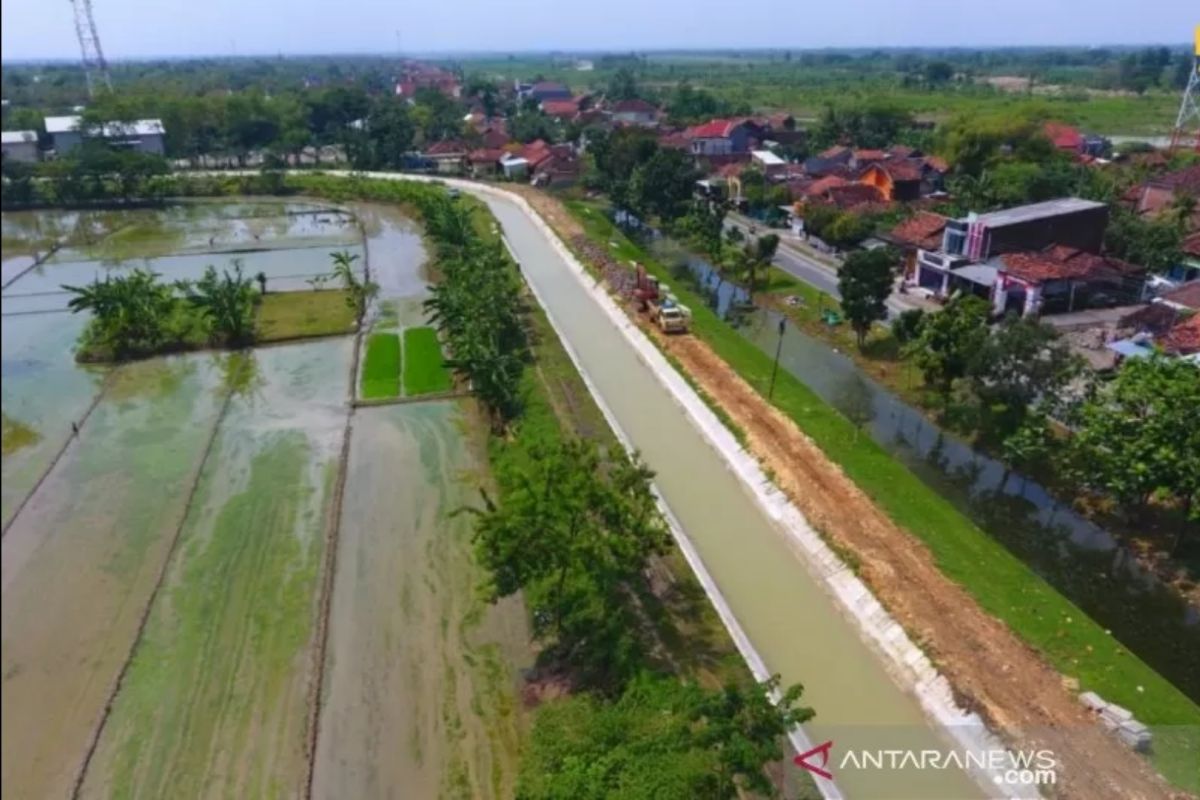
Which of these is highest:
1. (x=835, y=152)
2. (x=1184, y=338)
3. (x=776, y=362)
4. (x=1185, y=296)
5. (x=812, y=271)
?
(x=835, y=152)

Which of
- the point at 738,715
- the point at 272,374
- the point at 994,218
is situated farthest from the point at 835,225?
the point at 738,715

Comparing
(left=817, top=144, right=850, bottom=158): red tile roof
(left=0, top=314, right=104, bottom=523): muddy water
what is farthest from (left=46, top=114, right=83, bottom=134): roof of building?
(left=817, top=144, right=850, bottom=158): red tile roof

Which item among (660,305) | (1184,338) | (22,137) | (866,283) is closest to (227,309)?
(660,305)

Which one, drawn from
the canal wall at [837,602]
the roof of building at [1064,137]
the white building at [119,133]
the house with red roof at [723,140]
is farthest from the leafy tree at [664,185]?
the white building at [119,133]

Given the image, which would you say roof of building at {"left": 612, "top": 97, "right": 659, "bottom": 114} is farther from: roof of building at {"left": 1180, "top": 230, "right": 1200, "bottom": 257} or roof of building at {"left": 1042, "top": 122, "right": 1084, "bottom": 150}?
roof of building at {"left": 1180, "top": 230, "right": 1200, "bottom": 257}

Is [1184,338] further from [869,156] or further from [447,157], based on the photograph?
[447,157]

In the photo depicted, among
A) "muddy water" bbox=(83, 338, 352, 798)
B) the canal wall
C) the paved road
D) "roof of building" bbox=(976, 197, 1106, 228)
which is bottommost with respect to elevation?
"muddy water" bbox=(83, 338, 352, 798)

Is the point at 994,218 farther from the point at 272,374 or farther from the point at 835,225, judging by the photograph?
the point at 272,374
